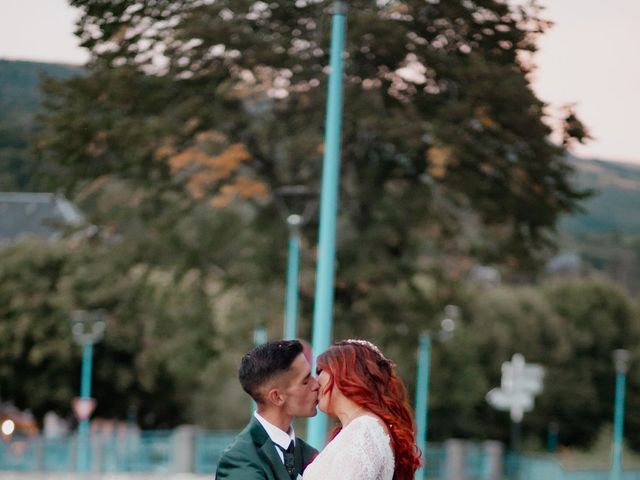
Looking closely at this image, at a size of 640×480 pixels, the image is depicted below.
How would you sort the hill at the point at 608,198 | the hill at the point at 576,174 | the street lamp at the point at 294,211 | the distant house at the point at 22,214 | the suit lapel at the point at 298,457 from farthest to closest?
the distant house at the point at 22,214 < the hill at the point at 608,198 < the street lamp at the point at 294,211 < the hill at the point at 576,174 < the suit lapel at the point at 298,457

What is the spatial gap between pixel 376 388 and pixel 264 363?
0.37m

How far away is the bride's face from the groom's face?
40 millimetres

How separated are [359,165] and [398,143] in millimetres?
1138

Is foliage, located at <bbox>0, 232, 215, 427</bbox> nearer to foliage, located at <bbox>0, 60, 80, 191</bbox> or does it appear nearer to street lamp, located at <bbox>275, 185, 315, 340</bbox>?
street lamp, located at <bbox>275, 185, 315, 340</bbox>

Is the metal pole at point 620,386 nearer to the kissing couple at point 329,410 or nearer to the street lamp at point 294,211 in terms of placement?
the street lamp at point 294,211

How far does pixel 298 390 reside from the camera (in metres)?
4.80

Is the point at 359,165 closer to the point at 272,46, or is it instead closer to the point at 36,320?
the point at 272,46

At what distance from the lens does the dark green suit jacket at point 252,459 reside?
467 centimetres

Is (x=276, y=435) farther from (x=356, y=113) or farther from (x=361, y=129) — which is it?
(x=361, y=129)

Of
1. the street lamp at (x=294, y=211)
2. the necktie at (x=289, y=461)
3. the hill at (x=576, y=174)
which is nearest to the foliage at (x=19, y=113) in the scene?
the hill at (x=576, y=174)

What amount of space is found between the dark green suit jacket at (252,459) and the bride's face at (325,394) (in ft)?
0.69

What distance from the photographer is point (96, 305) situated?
55250mm

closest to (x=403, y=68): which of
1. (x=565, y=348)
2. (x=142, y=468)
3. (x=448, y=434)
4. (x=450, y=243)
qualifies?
(x=450, y=243)

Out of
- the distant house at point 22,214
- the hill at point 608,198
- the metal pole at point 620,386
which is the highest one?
the hill at point 608,198
